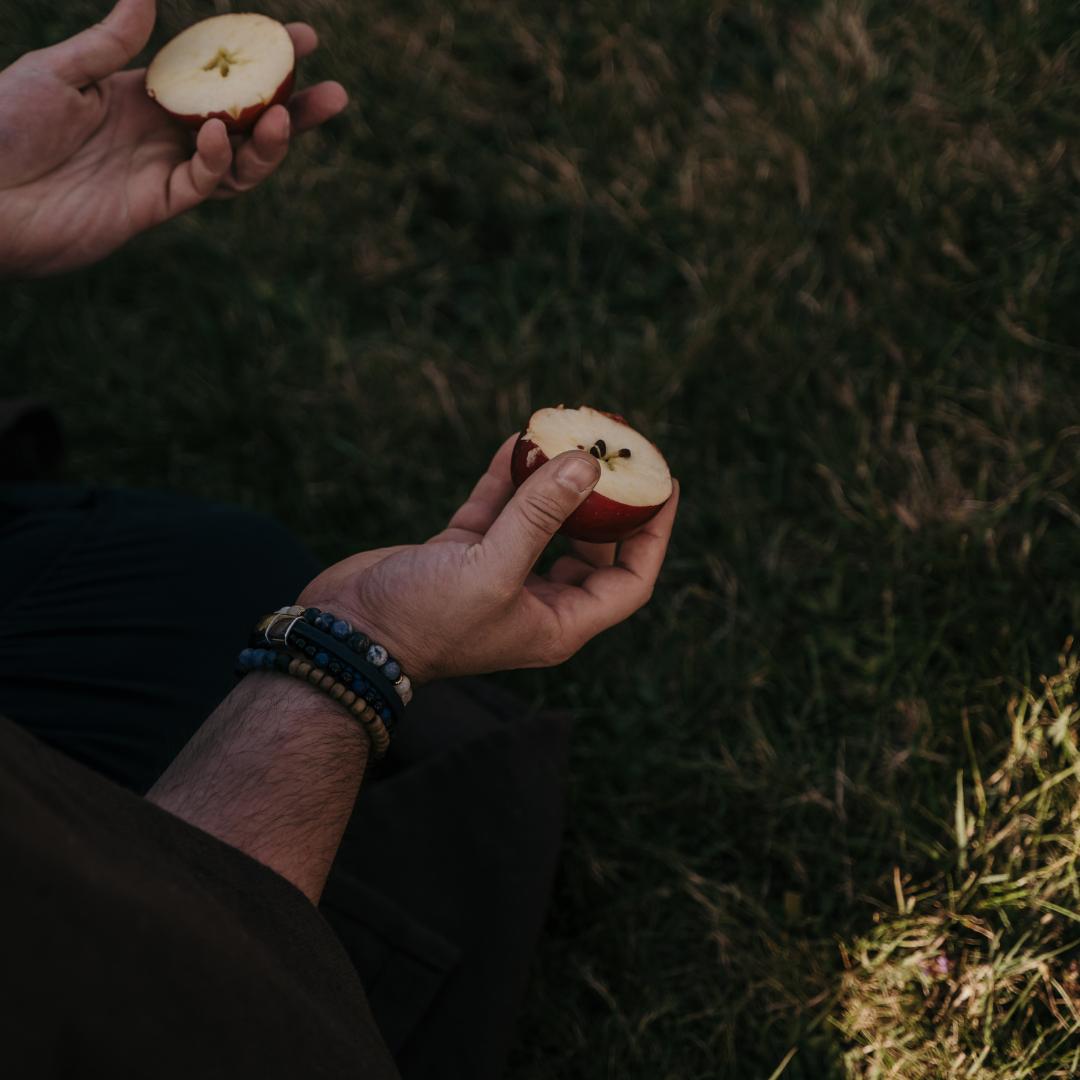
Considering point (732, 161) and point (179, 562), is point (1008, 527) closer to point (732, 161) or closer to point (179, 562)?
point (732, 161)

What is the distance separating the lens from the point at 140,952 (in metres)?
0.73

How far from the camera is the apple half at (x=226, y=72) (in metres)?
1.70

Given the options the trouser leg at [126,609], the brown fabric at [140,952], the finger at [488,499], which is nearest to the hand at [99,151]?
Answer: the trouser leg at [126,609]

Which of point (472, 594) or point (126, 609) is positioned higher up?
point (472, 594)

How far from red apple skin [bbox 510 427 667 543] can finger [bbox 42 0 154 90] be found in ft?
3.80

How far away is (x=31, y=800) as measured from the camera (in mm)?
750

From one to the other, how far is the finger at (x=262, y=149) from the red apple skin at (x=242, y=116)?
0.02 m

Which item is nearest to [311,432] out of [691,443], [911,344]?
[691,443]

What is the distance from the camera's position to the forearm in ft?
3.23

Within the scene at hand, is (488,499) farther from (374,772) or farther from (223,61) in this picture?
(223,61)

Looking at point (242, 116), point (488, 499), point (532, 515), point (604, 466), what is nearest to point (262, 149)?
point (242, 116)

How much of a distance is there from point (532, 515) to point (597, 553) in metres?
0.53

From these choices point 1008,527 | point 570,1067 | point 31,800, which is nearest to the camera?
point 31,800

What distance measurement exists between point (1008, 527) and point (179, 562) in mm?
1714
